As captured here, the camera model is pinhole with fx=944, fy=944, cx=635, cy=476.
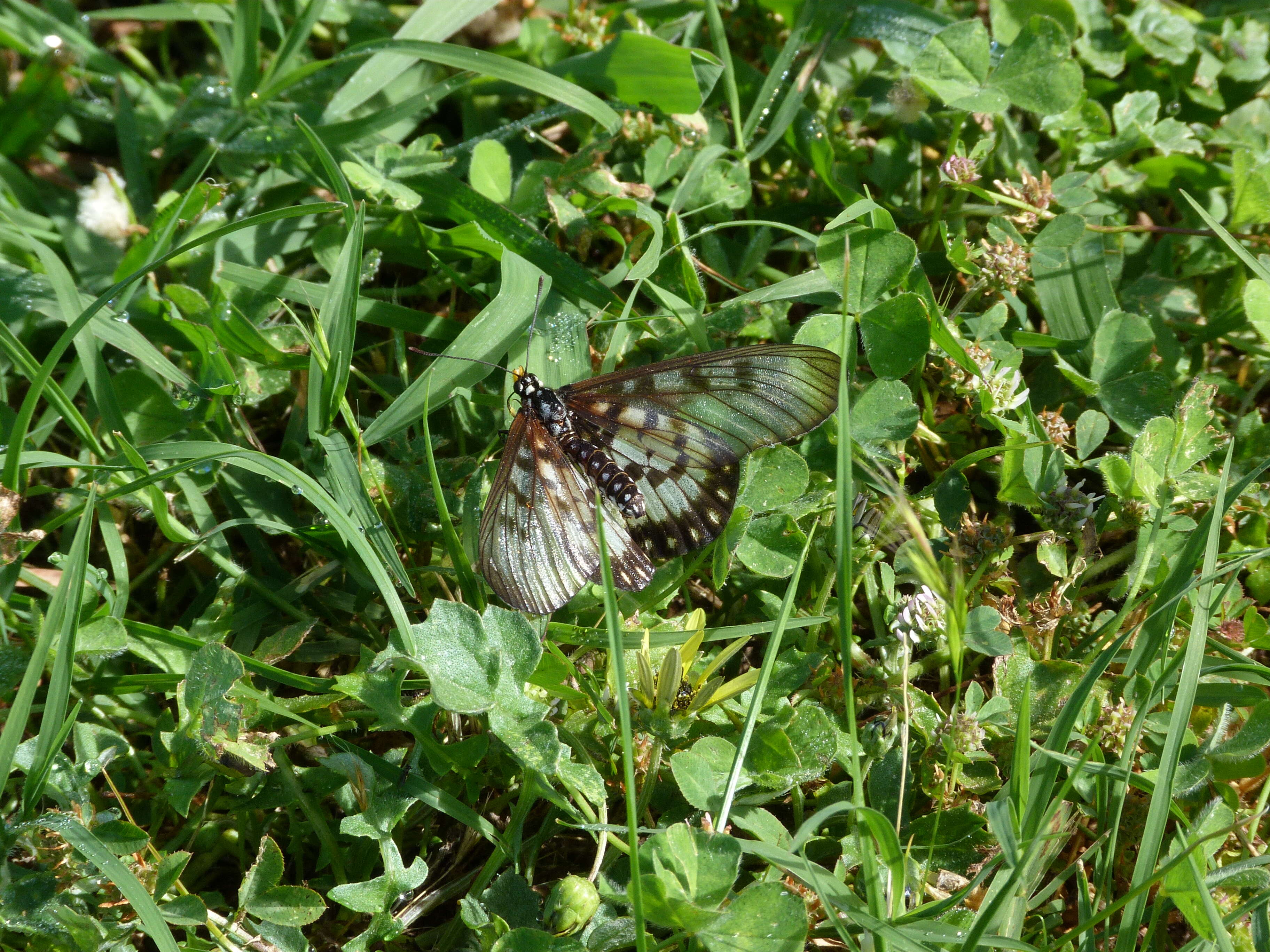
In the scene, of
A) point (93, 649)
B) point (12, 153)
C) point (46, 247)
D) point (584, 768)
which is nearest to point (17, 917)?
point (93, 649)

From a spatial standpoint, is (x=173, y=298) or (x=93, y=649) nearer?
(x=93, y=649)

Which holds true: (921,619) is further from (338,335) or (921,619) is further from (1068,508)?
(338,335)

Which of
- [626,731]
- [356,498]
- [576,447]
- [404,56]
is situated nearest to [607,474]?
[576,447]

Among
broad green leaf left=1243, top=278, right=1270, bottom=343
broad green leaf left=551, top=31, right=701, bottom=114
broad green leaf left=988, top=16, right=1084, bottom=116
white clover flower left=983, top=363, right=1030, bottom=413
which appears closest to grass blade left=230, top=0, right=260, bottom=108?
broad green leaf left=551, top=31, right=701, bottom=114

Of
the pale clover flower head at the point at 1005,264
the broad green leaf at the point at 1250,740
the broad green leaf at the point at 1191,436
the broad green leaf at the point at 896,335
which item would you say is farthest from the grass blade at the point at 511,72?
the broad green leaf at the point at 1250,740

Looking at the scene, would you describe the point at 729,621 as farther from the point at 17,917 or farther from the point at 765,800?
the point at 17,917

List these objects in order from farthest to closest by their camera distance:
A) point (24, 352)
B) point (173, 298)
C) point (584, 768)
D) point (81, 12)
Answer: point (81, 12) → point (173, 298) → point (24, 352) → point (584, 768)
